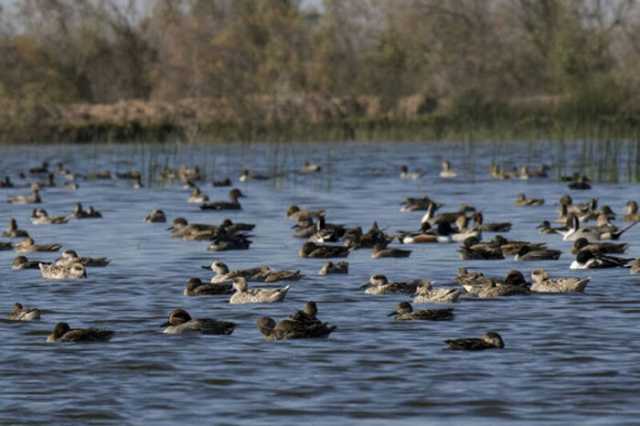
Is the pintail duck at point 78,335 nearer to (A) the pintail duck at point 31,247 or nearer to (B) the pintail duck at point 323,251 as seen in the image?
(B) the pintail duck at point 323,251

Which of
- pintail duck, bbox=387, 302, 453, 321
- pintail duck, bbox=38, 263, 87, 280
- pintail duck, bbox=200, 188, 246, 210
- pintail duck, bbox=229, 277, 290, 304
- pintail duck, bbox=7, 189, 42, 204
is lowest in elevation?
pintail duck, bbox=7, 189, 42, 204

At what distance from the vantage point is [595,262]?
27.5 metres

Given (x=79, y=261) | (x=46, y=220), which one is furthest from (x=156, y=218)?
(x=79, y=261)

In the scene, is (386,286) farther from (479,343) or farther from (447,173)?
(447,173)

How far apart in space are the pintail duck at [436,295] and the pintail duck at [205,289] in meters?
3.19

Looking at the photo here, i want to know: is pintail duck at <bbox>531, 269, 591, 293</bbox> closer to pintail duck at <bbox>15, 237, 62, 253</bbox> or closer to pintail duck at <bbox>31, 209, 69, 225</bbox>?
pintail duck at <bbox>15, 237, 62, 253</bbox>

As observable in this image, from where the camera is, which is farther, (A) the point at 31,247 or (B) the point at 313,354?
(A) the point at 31,247

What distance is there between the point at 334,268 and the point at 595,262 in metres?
4.53

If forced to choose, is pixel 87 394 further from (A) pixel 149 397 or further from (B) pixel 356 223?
(B) pixel 356 223

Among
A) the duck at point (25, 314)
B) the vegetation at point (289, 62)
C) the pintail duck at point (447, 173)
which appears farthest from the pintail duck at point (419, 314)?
the vegetation at point (289, 62)

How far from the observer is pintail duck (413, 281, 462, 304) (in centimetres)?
2338

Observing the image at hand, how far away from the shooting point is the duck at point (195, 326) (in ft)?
66.4

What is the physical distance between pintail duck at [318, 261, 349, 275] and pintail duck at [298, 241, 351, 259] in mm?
2815

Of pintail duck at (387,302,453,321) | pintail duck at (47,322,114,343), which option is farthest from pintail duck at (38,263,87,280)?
pintail duck at (387,302,453,321)
